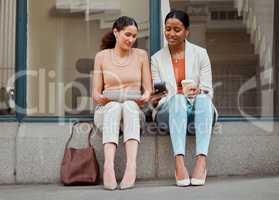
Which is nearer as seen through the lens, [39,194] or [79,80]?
[39,194]

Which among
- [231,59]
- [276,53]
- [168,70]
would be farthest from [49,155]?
[276,53]

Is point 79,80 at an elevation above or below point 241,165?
above

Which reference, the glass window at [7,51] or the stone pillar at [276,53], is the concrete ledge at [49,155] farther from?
the stone pillar at [276,53]

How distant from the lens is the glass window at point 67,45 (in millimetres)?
6062

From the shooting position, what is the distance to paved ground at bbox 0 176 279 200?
445 centimetres

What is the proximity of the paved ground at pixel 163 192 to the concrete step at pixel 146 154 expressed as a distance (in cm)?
25

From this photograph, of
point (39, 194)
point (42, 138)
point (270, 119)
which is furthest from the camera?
point (270, 119)

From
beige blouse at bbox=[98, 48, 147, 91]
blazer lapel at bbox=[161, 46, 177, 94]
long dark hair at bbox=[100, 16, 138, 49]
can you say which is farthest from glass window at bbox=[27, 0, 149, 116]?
beige blouse at bbox=[98, 48, 147, 91]

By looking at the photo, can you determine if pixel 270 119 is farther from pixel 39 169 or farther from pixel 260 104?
pixel 39 169

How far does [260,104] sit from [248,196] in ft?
6.46

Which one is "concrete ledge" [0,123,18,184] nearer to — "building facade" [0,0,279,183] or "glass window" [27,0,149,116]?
"building facade" [0,0,279,183]

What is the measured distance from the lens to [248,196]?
174 inches

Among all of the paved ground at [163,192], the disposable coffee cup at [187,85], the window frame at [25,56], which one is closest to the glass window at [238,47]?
the window frame at [25,56]

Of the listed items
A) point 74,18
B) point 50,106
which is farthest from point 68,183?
point 74,18
